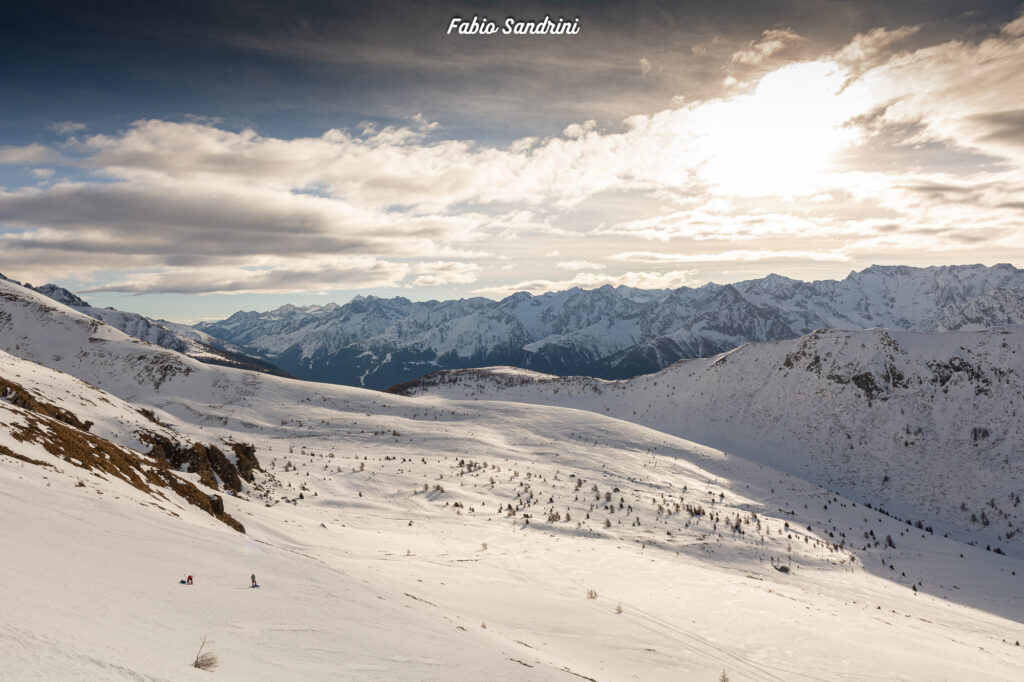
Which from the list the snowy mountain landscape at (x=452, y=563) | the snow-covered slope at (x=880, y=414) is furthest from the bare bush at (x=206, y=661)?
the snow-covered slope at (x=880, y=414)

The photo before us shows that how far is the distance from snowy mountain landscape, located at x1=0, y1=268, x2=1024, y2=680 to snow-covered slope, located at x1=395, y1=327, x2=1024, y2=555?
12.6ft

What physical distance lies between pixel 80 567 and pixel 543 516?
2106 cm

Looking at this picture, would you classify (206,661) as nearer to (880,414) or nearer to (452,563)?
(452,563)

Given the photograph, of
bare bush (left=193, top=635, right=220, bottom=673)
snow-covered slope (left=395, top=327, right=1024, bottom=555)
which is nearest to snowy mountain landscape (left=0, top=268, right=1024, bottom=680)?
bare bush (left=193, top=635, right=220, bottom=673)

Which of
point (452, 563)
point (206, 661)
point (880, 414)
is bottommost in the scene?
point (452, 563)

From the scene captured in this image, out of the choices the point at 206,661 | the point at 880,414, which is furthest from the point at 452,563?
the point at 880,414

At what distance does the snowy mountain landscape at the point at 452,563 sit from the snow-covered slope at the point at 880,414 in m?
3.83

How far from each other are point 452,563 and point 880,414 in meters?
64.7

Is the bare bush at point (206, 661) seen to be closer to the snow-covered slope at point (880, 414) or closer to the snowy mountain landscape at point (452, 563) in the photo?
the snowy mountain landscape at point (452, 563)

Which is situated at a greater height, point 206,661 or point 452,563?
point 206,661

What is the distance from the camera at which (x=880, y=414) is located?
61.0 meters

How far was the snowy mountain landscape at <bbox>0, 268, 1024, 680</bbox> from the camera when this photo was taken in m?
6.76

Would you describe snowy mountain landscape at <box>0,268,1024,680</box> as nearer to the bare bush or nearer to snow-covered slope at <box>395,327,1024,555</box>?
the bare bush

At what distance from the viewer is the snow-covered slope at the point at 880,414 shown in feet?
162
